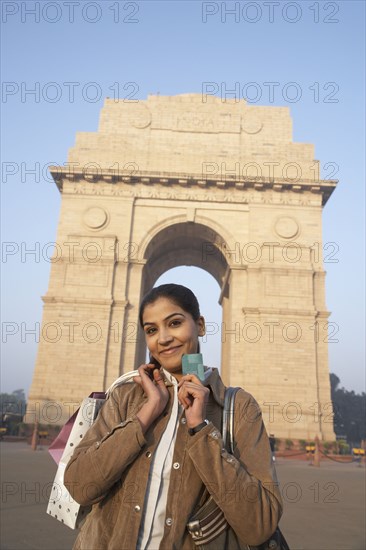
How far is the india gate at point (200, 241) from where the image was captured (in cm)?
2045

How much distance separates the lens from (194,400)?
1691mm

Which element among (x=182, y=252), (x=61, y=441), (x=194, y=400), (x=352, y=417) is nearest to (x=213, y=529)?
(x=194, y=400)

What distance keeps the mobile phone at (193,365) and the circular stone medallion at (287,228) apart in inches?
848

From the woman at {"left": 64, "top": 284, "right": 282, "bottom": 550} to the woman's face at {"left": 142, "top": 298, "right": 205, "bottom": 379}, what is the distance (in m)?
0.09

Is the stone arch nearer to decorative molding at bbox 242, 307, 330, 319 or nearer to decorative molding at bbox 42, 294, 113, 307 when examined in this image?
decorative molding at bbox 42, 294, 113, 307

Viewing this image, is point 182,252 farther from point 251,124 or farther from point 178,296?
point 178,296

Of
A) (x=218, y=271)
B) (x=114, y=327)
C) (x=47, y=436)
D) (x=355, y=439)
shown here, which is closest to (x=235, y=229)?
(x=218, y=271)

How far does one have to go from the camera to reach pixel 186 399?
5.61 ft

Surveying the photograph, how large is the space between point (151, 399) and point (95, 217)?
71.4 ft

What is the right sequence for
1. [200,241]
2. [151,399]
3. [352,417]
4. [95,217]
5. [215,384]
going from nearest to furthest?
[151,399]
[215,384]
[95,217]
[200,241]
[352,417]

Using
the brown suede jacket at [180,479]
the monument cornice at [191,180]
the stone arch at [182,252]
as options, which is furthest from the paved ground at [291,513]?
the monument cornice at [191,180]

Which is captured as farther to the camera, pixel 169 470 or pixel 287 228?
pixel 287 228

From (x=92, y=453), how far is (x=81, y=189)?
22573mm

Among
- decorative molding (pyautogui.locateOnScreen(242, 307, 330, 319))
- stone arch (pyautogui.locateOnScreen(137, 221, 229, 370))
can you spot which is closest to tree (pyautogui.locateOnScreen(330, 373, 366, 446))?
stone arch (pyautogui.locateOnScreen(137, 221, 229, 370))
